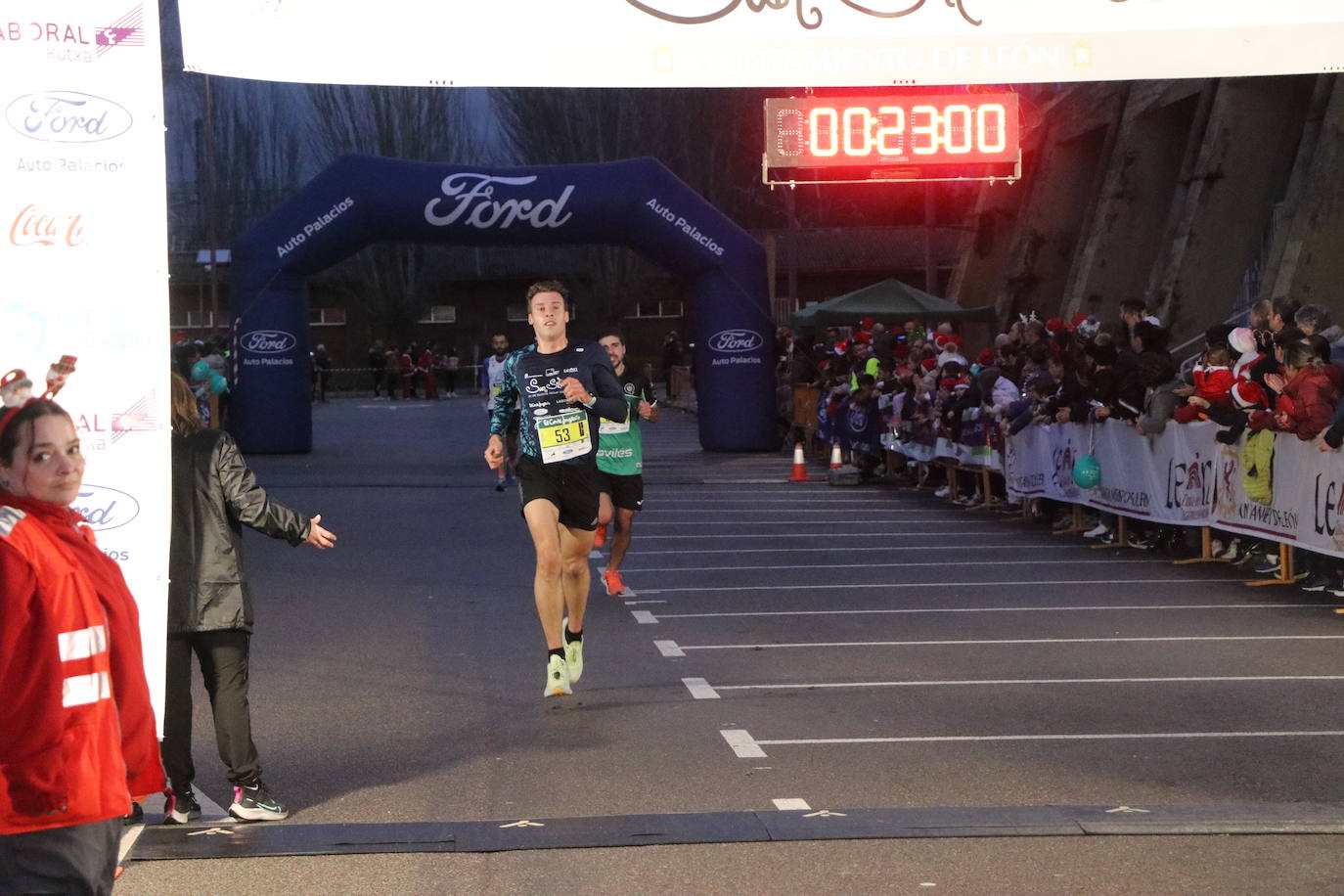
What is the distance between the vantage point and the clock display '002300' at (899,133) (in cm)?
2128

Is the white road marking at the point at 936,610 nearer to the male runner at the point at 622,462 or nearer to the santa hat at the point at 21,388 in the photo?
the male runner at the point at 622,462

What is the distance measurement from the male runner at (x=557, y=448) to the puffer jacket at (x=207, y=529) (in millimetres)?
2485

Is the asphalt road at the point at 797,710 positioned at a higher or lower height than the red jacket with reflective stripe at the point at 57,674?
lower

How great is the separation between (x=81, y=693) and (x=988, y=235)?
38.2 metres

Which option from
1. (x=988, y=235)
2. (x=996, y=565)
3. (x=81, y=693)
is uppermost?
(x=988, y=235)

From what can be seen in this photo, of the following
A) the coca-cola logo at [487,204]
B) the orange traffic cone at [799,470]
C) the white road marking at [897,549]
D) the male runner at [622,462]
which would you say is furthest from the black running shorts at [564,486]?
the coca-cola logo at [487,204]

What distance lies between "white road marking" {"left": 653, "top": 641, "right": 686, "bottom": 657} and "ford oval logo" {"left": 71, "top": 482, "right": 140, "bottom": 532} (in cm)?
495

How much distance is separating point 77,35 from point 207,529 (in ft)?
5.65

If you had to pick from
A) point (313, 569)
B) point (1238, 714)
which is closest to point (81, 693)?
point (1238, 714)

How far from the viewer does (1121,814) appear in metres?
6.56

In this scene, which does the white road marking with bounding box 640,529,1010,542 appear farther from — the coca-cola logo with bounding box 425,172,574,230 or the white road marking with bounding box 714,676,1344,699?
the coca-cola logo with bounding box 425,172,574,230

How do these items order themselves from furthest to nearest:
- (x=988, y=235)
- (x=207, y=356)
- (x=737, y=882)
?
(x=988, y=235), (x=207, y=356), (x=737, y=882)

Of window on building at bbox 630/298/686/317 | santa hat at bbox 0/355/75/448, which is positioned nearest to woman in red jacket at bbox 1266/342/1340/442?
santa hat at bbox 0/355/75/448

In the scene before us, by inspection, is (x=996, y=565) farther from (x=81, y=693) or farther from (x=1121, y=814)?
(x=81, y=693)
